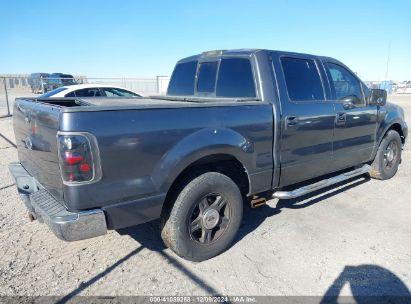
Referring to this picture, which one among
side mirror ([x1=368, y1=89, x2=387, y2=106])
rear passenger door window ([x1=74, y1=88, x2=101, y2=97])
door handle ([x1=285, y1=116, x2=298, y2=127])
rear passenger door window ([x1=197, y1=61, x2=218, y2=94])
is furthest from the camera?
rear passenger door window ([x1=74, y1=88, x2=101, y2=97])

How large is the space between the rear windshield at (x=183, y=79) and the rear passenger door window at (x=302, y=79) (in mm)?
1371

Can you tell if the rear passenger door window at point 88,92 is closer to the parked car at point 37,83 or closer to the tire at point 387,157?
the tire at point 387,157

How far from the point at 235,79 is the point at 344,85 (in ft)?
5.79

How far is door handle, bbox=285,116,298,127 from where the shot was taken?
3.61m

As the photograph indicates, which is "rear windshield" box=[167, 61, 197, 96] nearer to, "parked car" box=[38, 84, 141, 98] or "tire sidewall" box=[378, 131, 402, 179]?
"tire sidewall" box=[378, 131, 402, 179]

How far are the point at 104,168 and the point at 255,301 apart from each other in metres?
1.62

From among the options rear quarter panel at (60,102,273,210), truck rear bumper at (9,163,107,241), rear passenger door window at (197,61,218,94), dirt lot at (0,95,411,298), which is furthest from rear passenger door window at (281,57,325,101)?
truck rear bumper at (9,163,107,241)

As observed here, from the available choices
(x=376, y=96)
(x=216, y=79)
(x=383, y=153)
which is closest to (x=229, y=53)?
(x=216, y=79)

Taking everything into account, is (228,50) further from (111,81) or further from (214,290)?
(111,81)

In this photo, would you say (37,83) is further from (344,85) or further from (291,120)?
(291,120)

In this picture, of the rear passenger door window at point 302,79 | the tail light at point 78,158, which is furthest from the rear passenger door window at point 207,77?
the tail light at point 78,158

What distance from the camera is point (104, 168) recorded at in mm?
2459

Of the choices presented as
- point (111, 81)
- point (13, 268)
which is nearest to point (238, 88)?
point (13, 268)

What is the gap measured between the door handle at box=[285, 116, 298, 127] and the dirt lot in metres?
1.28
